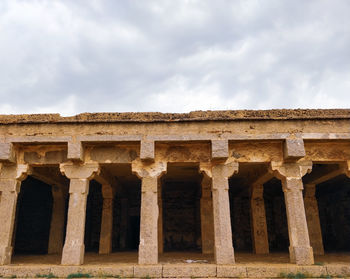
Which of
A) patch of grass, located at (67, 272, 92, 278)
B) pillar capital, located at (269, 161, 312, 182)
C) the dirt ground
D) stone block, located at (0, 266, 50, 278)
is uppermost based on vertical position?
pillar capital, located at (269, 161, 312, 182)

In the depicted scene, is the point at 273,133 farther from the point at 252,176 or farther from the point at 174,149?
the point at 252,176

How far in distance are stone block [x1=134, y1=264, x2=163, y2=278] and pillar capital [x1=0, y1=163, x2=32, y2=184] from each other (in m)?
3.81

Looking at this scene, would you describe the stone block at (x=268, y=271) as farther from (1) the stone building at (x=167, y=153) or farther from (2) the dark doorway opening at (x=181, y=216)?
(2) the dark doorway opening at (x=181, y=216)

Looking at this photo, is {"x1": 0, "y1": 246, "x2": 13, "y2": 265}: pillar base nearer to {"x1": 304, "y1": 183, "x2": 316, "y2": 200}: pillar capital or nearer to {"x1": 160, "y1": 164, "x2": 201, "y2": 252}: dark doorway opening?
{"x1": 160, "y1": 164, "x2": 201, "y2": 252}: dark doorway opening

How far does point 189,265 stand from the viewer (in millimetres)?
6668

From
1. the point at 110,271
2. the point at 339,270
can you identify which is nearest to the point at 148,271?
the point at 110,271

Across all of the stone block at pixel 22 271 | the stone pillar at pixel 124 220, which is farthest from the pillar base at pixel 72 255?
the stone pillar at pixel 124 220

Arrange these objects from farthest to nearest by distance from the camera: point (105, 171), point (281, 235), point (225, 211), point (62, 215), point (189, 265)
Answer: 1. point (281, 235)
2. point (62, 215)
3. point (105, 171)
4. point (225, 211)
5. point (189, 265)

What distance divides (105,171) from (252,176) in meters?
4.92

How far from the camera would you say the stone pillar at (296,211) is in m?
6.95

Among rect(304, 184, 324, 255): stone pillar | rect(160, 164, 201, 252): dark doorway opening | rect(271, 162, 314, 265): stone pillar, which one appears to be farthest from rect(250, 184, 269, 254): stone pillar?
rect(160, 164, 201, 252): dark doorway opening

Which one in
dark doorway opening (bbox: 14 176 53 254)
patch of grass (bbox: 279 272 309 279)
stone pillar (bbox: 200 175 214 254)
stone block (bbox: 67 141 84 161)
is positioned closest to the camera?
patch of grass (bbox: 279 272 309 279)

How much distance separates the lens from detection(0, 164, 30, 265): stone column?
7.20m

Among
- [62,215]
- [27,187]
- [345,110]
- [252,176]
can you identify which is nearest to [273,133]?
[345,110]
